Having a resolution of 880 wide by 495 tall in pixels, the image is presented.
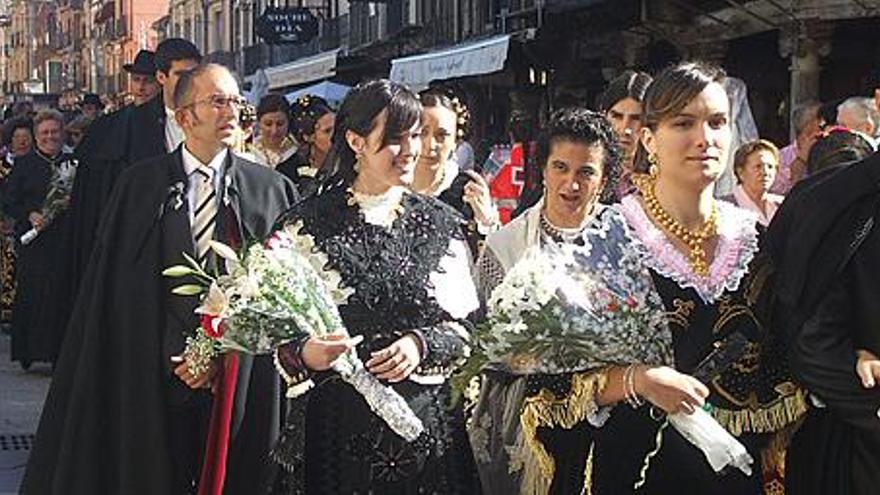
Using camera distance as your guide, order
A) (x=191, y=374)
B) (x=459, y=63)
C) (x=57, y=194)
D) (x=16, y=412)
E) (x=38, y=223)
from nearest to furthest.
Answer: (x=191, y=374) < (x=16, y=412) < (x=57, y=194) < (x=38, y=223) < (x=459, y=63)

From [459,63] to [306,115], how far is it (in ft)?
33.0

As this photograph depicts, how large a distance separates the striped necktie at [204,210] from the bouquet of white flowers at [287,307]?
960mm

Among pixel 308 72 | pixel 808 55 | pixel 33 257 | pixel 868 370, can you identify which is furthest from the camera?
pixel 308 72

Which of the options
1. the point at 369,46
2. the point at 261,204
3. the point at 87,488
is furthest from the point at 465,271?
the point at 369,46

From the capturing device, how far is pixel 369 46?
107ft

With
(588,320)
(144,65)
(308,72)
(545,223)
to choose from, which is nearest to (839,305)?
(588,320)

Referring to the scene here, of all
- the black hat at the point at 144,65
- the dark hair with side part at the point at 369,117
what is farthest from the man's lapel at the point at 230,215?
the black hat at the point at 144,65

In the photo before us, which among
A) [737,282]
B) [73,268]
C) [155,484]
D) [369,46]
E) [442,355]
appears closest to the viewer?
[737,282]

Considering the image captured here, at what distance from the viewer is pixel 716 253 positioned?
12.6ft

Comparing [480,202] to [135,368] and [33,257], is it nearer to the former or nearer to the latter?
[135,368]

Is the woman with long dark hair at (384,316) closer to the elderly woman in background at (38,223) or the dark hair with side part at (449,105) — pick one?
the dark hair with side part at (449,105)

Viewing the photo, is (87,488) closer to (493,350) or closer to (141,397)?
(141,397)

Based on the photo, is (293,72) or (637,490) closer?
(637,490)

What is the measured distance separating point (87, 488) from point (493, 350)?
2039mm
